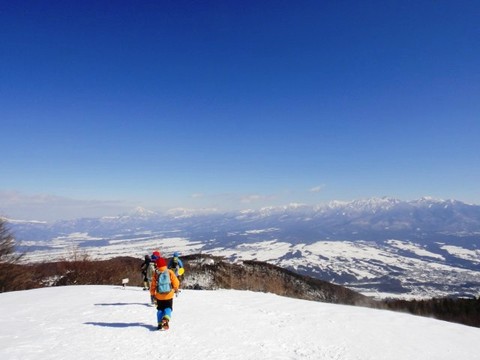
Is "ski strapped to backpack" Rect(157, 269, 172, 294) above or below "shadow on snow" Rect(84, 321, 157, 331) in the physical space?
above

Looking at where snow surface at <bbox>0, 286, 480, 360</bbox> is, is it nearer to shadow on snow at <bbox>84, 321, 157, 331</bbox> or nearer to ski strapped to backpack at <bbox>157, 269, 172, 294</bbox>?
shadow on snow at <bbox>84, 321, 157, 331</bbox>

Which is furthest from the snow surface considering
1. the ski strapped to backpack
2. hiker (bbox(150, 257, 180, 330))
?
the ski strapped to backpack

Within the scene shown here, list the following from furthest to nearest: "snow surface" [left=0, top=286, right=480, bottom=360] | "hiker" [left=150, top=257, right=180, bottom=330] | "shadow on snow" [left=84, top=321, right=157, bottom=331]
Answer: "shadow on snow" [left=84, top=321, right=157, bottom=331], "hiker" [left=150, top=257, right=180, bottom=330], "snow surface" [left=0, top=286, right=480, bottom=360]

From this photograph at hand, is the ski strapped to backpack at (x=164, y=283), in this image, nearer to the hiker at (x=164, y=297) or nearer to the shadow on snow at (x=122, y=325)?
the hiker at (x=164, y=297)

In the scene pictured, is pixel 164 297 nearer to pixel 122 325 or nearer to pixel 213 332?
pixel 122 325

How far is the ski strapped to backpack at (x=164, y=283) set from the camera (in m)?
9.84

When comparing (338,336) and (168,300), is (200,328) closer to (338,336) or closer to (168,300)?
(168,300)

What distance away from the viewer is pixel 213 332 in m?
9.69

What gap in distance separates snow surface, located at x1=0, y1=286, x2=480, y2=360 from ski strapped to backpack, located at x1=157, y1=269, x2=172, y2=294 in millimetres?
1241

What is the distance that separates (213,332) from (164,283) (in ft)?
7.47

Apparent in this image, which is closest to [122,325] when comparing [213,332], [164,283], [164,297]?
[164,297]

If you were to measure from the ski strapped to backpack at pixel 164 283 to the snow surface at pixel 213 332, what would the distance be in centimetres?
124

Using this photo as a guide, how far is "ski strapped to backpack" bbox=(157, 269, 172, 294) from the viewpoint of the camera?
9836 mm

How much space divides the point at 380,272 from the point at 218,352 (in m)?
171
